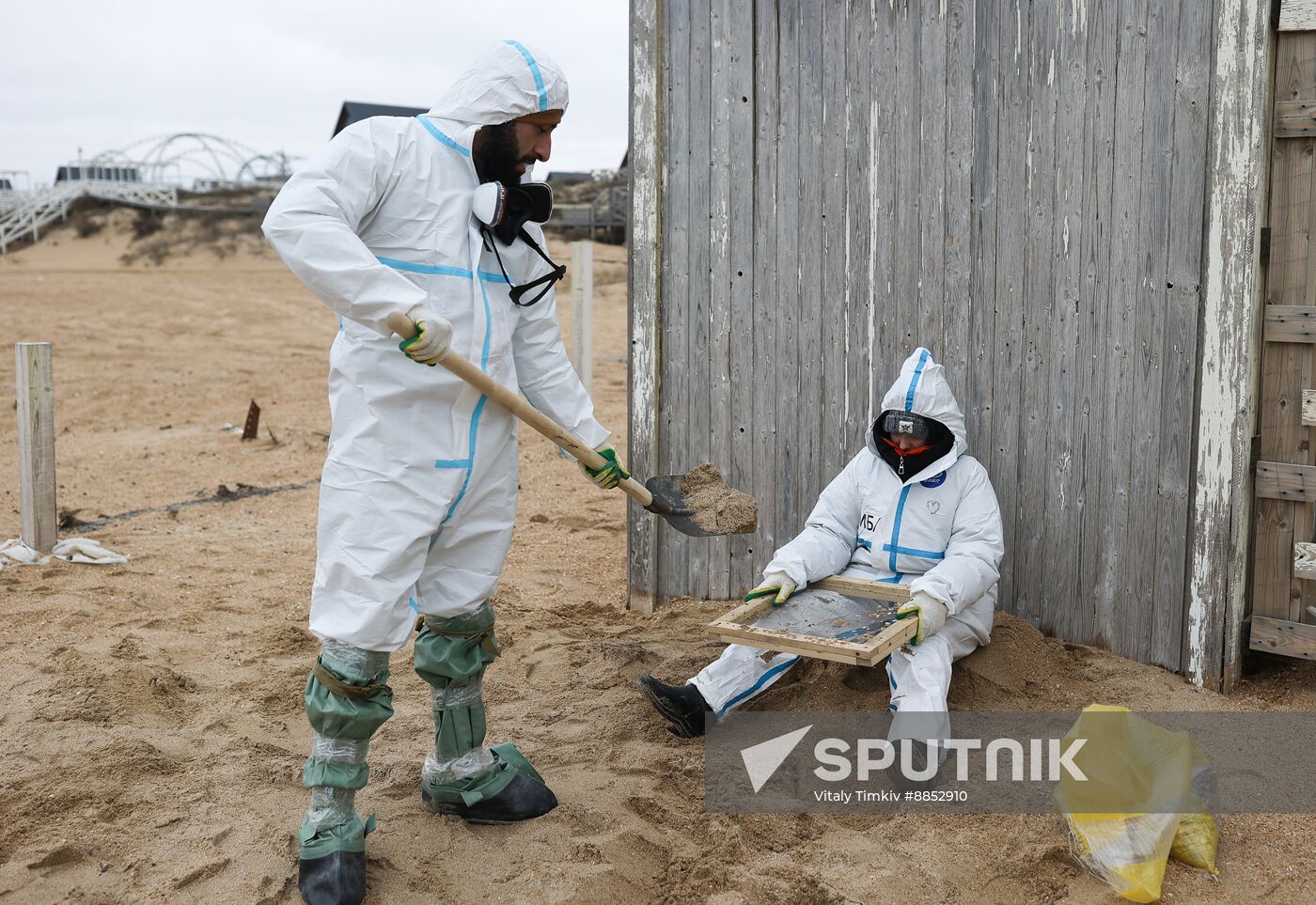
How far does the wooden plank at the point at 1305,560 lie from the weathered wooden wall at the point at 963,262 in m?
0.36

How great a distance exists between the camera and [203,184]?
114 ft

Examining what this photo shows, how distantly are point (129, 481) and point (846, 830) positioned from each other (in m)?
6.96

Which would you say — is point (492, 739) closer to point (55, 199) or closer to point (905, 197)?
point (905, 197)

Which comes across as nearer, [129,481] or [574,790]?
[574,790]

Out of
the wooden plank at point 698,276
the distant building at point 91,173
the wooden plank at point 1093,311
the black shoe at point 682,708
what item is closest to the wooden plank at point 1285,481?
the wooden plank at point 1093,311

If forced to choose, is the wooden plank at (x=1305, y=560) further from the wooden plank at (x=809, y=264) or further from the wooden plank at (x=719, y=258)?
the wooden plank at (x=719, y=258)

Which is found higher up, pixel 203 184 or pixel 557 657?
pixel 203 184

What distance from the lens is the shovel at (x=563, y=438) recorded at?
287cm

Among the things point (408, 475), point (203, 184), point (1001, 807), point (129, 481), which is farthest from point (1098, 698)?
point (203, 184)

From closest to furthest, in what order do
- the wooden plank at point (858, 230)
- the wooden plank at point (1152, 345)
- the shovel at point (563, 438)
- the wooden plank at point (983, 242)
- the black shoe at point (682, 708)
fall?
the shovel at point (563, 438) < the black shoe at point (682, 708) < the wooden plank at point (1152, 345) < the wooden plank at point (983, 242) < the wooden plank at point (858, 230)

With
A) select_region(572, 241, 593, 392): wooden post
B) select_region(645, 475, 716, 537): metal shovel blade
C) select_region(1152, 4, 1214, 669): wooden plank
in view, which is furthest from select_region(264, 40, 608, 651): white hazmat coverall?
select_region(572, 241, 593, 392): wooden post

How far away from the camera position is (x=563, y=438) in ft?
11.1

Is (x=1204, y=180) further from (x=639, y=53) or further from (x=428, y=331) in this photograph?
(x=428, y=331)

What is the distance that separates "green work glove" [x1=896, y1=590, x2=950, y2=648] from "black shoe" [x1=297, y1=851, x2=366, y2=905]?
1848 mm
